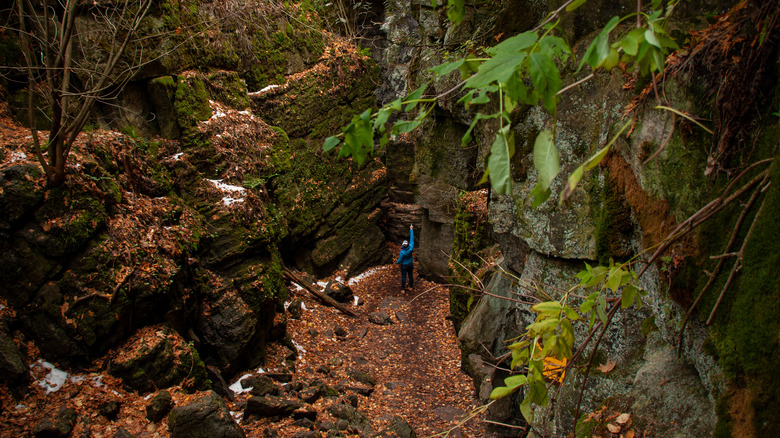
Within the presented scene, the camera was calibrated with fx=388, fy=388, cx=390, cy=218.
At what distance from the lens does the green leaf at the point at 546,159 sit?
996 mm

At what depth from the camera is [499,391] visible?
4.75 feet

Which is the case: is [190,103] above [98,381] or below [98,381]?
above


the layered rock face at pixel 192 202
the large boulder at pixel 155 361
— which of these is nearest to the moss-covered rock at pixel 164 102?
the layered rock face at pixel 192 202

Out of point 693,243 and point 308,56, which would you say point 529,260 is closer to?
point 693,243

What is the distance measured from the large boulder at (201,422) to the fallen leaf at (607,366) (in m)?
3.78

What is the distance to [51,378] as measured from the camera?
4.29 meters

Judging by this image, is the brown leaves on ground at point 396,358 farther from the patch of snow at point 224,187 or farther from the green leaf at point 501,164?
the green leaf at point 501,164

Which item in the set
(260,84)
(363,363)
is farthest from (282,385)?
(260,84)

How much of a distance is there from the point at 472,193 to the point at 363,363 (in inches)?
162

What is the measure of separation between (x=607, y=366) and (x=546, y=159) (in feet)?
8.12

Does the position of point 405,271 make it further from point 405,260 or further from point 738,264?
point 738,264

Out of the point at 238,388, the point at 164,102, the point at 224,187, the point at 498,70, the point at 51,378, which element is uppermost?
the point at 498,70

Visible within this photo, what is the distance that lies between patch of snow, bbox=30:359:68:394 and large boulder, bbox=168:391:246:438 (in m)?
1.24

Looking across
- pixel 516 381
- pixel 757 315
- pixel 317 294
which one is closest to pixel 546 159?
pixel 516 381
